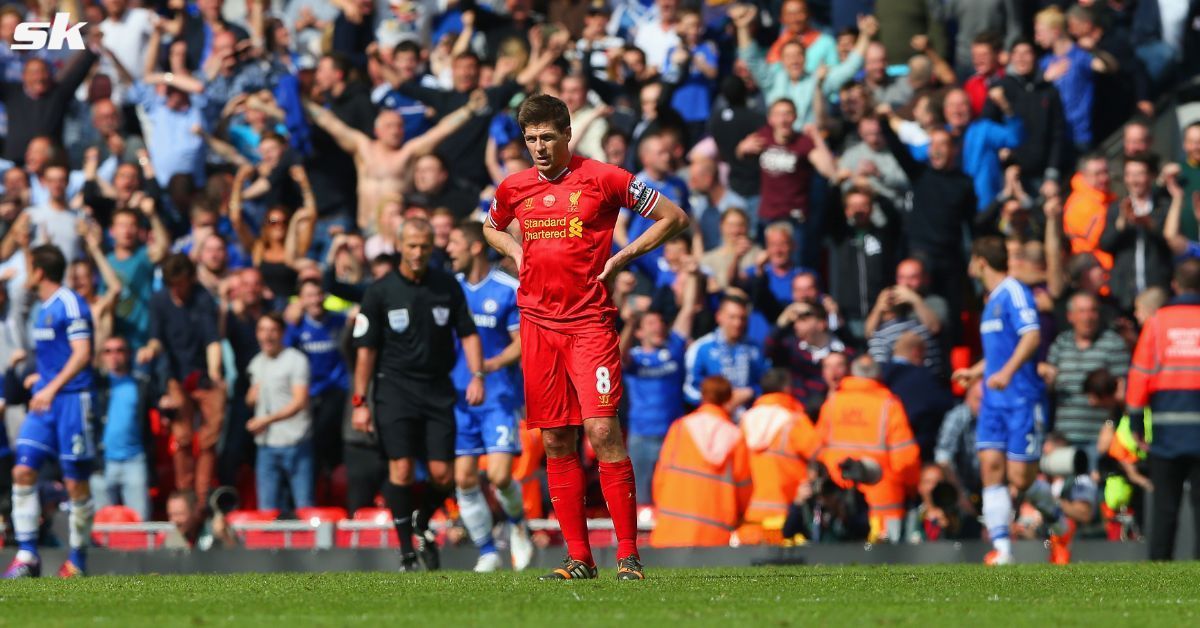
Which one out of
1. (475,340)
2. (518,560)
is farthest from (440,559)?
(475,340)

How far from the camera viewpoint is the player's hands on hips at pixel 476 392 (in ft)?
47.1

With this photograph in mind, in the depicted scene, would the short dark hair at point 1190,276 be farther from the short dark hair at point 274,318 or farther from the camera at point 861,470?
the short dark hair at point 274,318

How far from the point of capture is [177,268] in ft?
63.2

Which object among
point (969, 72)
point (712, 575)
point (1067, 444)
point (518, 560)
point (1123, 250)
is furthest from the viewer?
point (969, 72)

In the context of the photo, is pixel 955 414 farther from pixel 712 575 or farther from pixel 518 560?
pixel 712 575

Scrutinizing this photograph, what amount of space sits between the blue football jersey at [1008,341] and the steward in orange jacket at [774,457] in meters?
1.56

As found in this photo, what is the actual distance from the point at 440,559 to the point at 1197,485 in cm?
583

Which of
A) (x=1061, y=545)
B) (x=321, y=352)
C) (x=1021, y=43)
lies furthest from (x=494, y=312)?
(x=1021, y=43)

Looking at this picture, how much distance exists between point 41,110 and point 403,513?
1043 centimetres

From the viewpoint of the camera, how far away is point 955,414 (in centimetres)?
1781

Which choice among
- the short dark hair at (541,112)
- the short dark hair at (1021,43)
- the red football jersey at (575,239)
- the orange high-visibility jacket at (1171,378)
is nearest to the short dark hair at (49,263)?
the red football jersey at (575,239)

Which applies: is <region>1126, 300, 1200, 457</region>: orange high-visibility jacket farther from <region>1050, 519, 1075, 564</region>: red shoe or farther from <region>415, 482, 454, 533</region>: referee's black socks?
<region>415, 482, 454, 533</region>: referee's black socks

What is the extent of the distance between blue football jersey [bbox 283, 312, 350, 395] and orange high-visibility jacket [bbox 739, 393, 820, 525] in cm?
433

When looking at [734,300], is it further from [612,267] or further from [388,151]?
[612,267]
